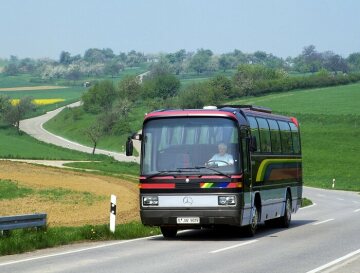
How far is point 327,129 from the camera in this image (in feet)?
356

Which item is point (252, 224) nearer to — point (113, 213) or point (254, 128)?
point (254, 128)

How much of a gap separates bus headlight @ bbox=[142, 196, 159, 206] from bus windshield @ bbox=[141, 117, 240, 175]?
536 millimetres

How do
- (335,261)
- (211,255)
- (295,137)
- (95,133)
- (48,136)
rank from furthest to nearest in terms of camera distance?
1. (48,136)
2. (95,133)
3. (295,137)
4. (211,255)
5. (335,261)

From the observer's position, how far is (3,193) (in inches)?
1674

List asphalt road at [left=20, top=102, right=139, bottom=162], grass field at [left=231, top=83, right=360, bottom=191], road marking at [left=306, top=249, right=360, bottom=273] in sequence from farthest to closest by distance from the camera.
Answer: asphalt road at [left=20, top=102, right=139, bottom=162] < grass field at [left=231, top=83, right=360, bottom=191] < road marking at [left=306, top=249, right=360, bottom=273]

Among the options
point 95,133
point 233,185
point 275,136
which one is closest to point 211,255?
point 233,185

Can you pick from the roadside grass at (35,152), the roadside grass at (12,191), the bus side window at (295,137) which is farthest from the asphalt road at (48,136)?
the bus side window at (295,137)

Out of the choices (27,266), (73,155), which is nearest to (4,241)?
(27,266)

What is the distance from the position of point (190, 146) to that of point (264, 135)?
147 inches

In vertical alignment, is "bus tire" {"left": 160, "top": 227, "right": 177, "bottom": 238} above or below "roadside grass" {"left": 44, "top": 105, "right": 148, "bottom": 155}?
above

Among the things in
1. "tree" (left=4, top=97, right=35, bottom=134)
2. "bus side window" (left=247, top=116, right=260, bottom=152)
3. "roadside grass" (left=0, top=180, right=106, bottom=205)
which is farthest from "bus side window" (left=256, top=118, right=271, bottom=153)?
"tree" (left=4, top=97, right=35, bottom=134)

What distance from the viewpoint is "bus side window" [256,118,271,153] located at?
2512cm

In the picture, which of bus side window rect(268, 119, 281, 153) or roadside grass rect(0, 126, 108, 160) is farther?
roadside grass rect(0, 126, 108, 160)

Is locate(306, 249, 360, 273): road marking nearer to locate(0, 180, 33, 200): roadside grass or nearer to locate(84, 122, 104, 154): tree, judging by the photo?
locate(0, 180, 33, 200): roadside grass
